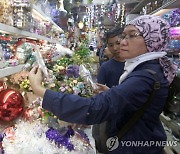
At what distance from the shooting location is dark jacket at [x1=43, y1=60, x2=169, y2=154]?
1025 mm

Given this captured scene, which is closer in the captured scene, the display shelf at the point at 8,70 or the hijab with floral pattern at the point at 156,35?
the hijab with floral pattern at the point at 156,35

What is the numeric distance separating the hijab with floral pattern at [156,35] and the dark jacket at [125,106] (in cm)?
7

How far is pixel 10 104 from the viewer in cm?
157

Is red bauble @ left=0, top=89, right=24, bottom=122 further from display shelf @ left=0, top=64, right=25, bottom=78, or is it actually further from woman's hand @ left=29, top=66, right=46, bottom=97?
woman's hand @ left=29, top=66, right=46, bottom=97

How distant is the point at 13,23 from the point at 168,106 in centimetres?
144

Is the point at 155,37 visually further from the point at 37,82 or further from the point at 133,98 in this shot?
the point at 37,82

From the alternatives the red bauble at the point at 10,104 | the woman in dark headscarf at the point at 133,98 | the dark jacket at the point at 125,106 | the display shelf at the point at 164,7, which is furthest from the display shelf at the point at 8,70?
the display shelf at the point at 164,7

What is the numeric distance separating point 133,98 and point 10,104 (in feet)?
2.80

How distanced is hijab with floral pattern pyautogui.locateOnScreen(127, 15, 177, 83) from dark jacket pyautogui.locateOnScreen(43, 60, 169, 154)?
0.07 meters

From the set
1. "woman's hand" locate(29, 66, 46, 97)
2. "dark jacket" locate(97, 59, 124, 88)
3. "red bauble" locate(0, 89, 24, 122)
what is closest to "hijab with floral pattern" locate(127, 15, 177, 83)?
"woman's hand" locate(29, 66, 46, 97)

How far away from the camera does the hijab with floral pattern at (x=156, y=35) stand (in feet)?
4.29

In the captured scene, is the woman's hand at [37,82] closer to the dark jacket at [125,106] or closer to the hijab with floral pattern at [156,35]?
the dark jacket at [125,106]

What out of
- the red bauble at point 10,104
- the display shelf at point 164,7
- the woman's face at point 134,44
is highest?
the display shelf at point 164,7

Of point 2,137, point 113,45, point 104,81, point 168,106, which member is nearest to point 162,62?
point 168,106
